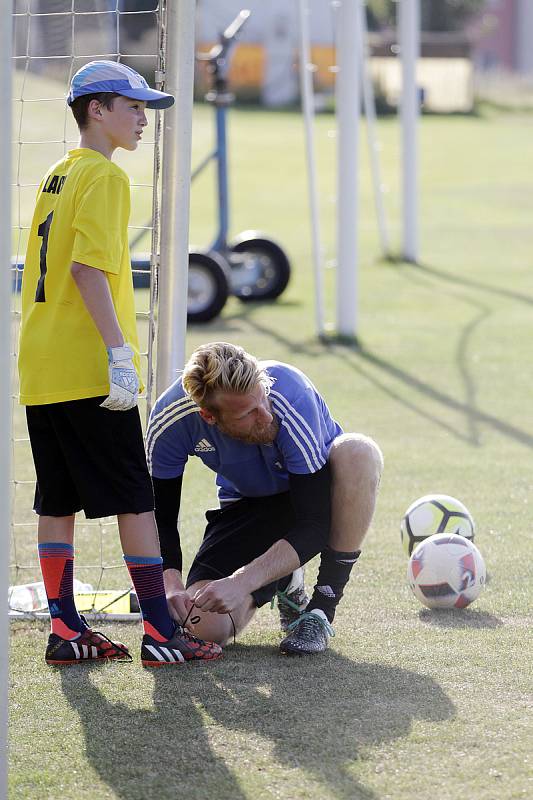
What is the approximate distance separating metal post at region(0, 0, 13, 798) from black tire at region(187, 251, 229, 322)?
26.6ft

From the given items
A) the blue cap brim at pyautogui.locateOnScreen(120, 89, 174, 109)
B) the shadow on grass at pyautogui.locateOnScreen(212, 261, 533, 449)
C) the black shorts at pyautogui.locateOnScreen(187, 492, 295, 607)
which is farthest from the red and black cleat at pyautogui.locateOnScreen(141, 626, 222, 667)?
the shadow on grass at pyautogui.locateOnScreen(212, 261, 533, 449)

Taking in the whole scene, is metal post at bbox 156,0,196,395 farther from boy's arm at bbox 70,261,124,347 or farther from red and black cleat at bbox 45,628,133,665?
red and black cleat at bbox 45,628,133,665

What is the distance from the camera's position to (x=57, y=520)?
3957 mm

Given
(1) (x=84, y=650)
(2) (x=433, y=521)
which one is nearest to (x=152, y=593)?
(1) (x=84, y=650)

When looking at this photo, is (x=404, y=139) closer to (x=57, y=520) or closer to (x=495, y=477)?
(x=495, y=477)

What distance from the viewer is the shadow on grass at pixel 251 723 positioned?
121 inches

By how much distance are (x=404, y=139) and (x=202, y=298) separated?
472cm

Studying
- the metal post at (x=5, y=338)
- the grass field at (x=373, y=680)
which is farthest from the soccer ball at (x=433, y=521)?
the metal post at (x=5, y=338)

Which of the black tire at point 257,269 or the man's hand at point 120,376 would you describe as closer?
the man's hand at point 120,376

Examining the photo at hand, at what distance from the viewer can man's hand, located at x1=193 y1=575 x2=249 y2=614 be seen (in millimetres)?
3766

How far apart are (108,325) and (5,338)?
0.92 metres

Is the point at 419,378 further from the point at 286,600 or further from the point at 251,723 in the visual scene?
the point at 251,723

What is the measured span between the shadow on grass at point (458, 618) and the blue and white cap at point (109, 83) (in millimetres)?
2036

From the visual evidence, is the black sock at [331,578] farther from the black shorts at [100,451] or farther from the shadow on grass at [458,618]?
the black shorts at [100,451]
